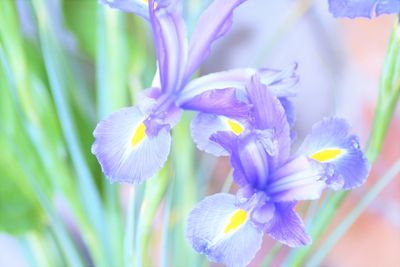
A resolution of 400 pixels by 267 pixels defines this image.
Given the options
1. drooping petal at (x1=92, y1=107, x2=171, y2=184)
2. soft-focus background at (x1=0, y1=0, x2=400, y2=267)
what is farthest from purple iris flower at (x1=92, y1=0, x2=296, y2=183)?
soft-focus background at (x1=0, y1=0, x2=400, y2=267)

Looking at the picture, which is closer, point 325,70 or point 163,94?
point 163,94

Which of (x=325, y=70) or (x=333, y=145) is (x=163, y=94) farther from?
(x=325, y=70)

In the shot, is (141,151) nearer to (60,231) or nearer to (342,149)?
(342,149)

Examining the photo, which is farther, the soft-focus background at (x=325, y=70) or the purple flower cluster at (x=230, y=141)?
the soft-focus background at (x=325, y=70)

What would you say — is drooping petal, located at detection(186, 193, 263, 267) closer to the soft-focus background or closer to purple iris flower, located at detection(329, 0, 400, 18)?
purple iris flower, located at detection(329, 0, 400, 18)

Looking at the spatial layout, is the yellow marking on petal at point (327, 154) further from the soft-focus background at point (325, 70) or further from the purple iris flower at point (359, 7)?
the soft-focus background at point (325, 70)

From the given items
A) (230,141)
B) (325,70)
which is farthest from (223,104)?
(325,70)

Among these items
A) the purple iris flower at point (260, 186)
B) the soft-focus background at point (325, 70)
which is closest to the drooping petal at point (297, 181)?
the purple iris flower at point (260, 186)
